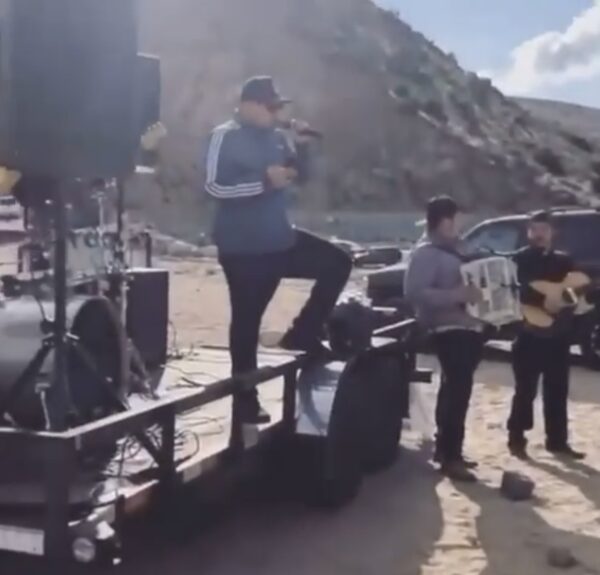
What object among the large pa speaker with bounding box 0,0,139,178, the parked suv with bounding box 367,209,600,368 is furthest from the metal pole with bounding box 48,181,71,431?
the parked suv with bounding box 367,209,600,368

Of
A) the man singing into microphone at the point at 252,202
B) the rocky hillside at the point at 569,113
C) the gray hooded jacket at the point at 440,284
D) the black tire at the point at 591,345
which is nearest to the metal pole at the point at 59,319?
the man singing into microphone at the point at 252,202

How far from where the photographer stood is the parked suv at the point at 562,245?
14047mm

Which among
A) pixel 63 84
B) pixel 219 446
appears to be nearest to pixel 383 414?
pixel 219 446

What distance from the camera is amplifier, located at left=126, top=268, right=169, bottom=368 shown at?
24.1 ft

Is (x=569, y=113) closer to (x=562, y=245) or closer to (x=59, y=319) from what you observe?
(x=562, y=245)

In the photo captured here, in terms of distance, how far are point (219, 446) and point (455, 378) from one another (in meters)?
2.30

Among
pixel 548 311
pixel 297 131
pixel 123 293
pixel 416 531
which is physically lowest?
pixel 416 531

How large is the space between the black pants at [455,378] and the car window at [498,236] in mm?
6794

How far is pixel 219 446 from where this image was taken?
6.06m

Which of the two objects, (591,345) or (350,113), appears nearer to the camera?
(591,345)

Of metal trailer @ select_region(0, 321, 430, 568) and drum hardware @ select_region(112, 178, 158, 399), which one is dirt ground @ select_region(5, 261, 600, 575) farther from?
drum hardware @ select_region(112, 178, 158, 399)

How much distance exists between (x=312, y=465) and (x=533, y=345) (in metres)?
2.45

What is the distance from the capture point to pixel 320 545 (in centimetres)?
661

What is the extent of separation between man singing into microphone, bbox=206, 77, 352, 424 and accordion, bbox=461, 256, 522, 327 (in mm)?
1589
